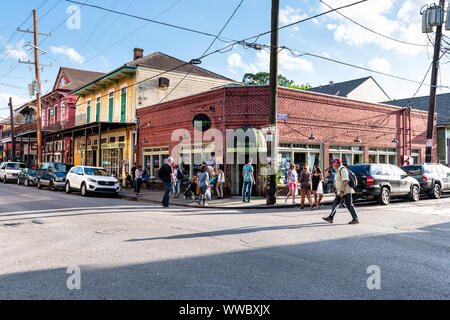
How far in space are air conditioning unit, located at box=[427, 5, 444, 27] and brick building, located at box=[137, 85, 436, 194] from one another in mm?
5935

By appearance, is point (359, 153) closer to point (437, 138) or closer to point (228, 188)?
point (228, 188)

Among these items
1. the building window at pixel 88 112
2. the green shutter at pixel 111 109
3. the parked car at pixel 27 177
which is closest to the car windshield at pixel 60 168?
the parked car at pixel 27 177

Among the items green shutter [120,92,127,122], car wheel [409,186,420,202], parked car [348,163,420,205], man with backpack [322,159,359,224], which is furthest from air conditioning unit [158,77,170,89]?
man with backpack [322,159,359,224]

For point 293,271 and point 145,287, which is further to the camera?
point 293,271

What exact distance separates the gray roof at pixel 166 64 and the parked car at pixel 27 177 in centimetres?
1069

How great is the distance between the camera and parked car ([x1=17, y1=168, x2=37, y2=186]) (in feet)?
89.1

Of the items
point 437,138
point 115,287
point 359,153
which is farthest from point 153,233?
point 437,138

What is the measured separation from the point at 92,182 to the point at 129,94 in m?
9.98

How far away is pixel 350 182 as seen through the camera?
994 centimetres

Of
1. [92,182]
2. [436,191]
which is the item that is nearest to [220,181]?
[92,182]

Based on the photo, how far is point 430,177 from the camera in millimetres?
18250

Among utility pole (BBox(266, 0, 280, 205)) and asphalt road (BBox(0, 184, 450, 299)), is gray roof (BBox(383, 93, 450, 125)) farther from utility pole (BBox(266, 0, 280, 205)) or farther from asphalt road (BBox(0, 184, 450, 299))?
asphalt road (BBox(0, 184, 450, 299))
